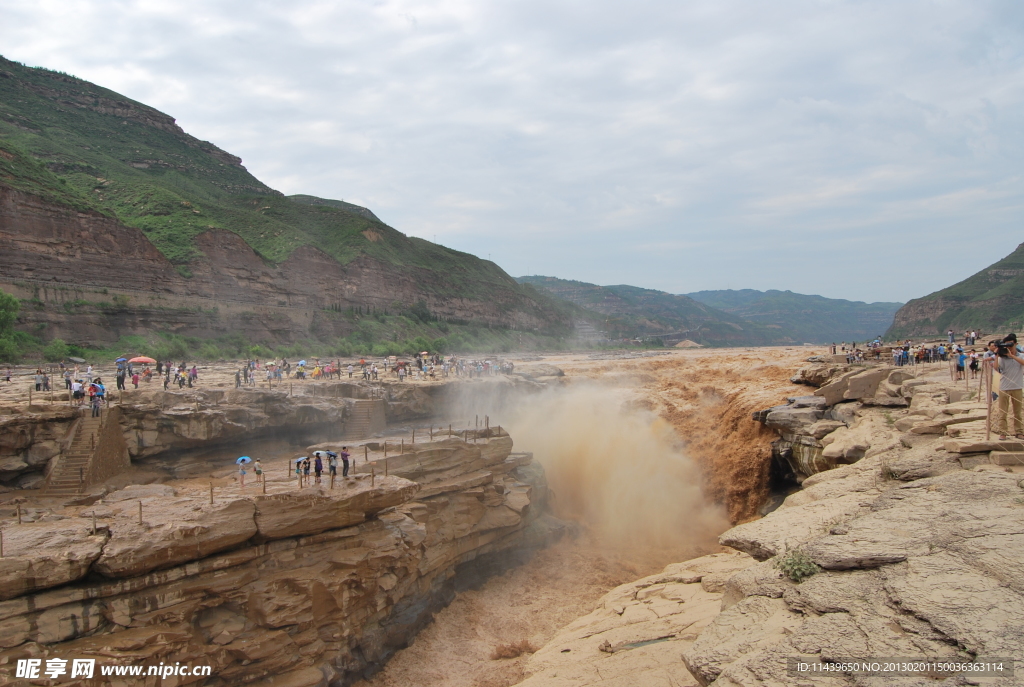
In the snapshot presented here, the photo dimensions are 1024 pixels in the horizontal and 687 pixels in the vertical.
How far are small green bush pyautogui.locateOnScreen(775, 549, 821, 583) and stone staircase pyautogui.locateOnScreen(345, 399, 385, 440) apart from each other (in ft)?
53.6

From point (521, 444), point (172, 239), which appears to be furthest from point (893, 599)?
point (172, 239)

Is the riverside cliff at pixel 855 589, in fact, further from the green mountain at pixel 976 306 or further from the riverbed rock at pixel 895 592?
the green mountain at pixel 976 306

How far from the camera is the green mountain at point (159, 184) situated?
46750 mm

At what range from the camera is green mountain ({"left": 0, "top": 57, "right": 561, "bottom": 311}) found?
46750 mm

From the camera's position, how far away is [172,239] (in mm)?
47125

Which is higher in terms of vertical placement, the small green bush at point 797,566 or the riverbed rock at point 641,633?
the small green bush at point 797,566

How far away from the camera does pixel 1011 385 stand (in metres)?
8.42

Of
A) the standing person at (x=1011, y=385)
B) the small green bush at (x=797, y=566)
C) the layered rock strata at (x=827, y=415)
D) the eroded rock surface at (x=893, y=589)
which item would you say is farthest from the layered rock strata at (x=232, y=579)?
the layered rock strata at (x=827, y=415)

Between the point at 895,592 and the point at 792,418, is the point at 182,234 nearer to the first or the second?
the point at 792,418

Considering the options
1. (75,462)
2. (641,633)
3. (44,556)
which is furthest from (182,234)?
(641,633)

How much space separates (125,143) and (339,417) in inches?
Result: 2525

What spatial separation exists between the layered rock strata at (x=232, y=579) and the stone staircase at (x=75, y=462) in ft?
7.13

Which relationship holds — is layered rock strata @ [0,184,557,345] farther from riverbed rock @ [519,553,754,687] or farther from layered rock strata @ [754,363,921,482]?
layered rock strata @ [754,363,921,482]

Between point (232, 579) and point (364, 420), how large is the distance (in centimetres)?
1050
